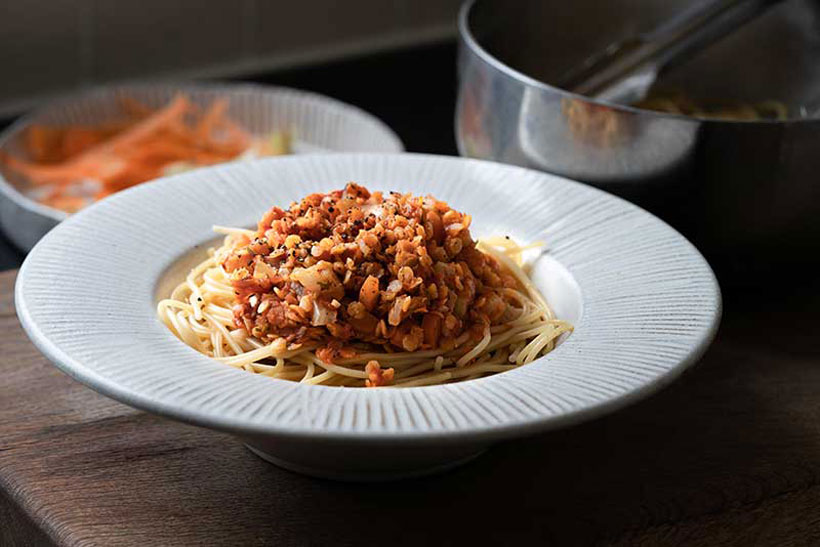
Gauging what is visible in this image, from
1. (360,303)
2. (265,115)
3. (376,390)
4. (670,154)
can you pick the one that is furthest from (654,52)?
(265,115)

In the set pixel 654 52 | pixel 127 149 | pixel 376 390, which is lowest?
pixel 127 149

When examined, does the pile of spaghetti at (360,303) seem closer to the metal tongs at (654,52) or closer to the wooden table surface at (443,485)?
Result: the wooden table surface at (443,485)

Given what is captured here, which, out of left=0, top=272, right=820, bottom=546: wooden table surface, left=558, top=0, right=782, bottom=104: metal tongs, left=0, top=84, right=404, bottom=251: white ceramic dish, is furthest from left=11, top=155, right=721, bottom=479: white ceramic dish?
left=0, top=84, right=404, bottom=251: white ceramic dish

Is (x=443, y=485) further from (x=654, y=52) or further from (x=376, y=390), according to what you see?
(x=654, y=52)

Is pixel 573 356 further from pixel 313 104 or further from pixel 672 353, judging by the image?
pixel 313 104

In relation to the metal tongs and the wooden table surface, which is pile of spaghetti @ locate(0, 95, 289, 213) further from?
the wooden table surface

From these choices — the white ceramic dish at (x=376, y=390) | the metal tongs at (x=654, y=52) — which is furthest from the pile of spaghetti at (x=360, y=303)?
the metal tongs at (x=654, y=52)
